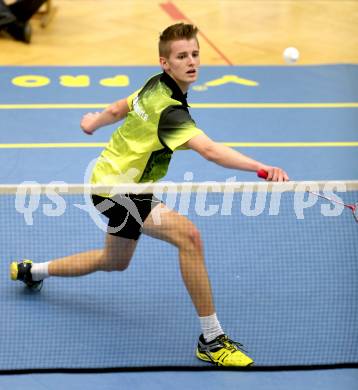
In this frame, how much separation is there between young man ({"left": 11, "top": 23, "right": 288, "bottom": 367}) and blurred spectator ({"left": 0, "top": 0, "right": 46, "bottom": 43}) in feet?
19.5

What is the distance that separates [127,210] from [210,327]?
2.90ft

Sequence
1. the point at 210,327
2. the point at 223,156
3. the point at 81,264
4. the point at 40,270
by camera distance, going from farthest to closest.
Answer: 1. the point at 40,270
2. the point at 81,264
3. the point at 210,327
4. the point at 223,156

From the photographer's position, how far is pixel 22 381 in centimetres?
496

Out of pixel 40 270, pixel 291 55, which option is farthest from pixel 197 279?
pixel 291 55

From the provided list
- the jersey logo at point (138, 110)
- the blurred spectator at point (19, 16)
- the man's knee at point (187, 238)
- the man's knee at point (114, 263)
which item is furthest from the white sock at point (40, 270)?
the blurred spectator at point (19, 16)

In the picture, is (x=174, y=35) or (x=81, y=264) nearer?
(x=174, y=35)

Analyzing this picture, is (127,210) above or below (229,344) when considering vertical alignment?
above

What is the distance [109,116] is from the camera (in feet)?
18.1

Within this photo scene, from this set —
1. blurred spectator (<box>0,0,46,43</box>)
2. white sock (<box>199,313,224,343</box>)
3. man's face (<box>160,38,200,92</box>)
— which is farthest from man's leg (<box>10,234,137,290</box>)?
blurred spectator (<box>0,0,46,43</box>)

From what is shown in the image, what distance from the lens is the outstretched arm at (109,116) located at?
5473 mm

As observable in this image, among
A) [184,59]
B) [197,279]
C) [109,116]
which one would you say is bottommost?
[197,279]

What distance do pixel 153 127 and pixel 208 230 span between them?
1871 mm

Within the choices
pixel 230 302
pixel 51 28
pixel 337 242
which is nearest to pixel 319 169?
pixel 337 242

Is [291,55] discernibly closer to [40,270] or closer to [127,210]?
[40,270]
